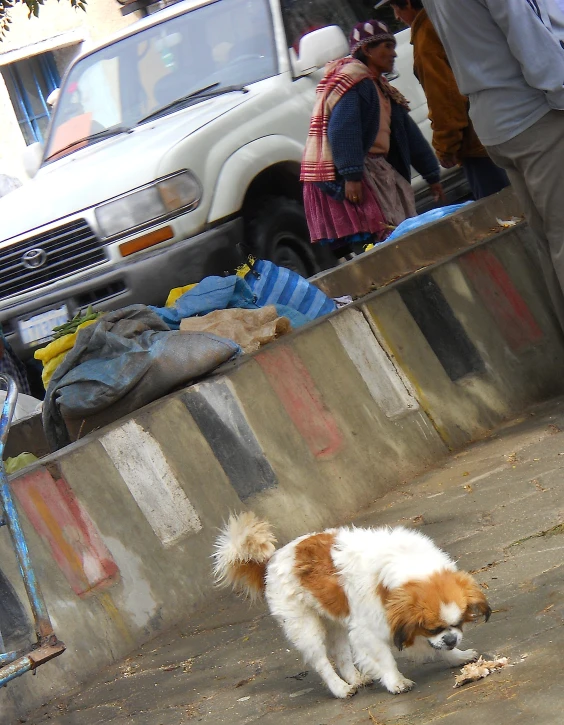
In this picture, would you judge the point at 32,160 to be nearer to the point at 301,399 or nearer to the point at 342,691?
the point at 301,399

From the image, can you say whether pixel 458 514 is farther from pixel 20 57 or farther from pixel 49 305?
pixel 20 57

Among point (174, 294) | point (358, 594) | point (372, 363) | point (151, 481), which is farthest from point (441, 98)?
point (358, 594)

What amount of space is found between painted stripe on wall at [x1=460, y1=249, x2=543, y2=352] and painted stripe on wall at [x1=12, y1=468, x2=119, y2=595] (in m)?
2.74

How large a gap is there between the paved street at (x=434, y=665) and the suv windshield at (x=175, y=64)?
408cm

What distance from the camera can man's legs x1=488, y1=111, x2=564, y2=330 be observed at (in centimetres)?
554

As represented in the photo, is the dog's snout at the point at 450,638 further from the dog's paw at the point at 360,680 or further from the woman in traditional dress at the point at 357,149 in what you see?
the woman in traditional dress at the point at 357,149

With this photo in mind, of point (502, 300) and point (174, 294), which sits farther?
point (174, 294)

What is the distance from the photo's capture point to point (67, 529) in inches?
190

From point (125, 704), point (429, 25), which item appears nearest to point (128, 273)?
point (429, 25)

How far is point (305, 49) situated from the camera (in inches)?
329

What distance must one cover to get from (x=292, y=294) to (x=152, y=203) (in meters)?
1.42

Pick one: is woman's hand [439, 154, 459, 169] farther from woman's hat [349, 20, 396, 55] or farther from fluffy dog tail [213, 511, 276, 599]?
fluffy dog tail [213, 511, 276, 599]

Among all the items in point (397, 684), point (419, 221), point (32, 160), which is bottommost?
point (397, 684)

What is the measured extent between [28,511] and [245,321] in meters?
1.94
